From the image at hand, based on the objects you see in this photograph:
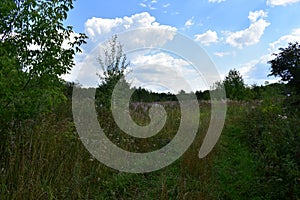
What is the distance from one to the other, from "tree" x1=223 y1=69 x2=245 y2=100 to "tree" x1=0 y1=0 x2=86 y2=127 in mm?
15324

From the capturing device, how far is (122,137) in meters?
4.77

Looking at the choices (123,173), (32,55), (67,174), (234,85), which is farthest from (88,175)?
(234,85)

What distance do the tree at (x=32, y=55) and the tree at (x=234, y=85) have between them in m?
15.3

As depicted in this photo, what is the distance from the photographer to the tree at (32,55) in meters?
3.25

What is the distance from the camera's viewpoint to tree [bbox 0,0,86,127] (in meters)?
3.25

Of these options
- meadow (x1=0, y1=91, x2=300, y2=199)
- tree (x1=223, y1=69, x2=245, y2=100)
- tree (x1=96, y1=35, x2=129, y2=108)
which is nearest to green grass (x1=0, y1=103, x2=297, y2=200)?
meadow (x1=0, y1=91, x2=300, y2=199)

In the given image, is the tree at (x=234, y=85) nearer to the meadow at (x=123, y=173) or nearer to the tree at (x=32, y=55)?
the meadow at (x=123, y=173)

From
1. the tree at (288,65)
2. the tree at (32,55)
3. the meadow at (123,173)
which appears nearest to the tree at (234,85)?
the tree at (288,65)

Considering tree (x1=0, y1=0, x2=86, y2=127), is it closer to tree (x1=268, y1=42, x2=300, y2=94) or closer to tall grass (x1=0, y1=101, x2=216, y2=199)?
tall grass (x1=0, y1=101, x2=216, y2=199)

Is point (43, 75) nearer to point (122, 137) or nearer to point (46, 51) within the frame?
point (46, 51)

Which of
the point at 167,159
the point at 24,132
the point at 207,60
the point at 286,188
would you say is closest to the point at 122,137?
the point at 167,159

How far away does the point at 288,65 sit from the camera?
700cm

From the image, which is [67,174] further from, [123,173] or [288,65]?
[288,65]

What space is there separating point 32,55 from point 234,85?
17526 mm
